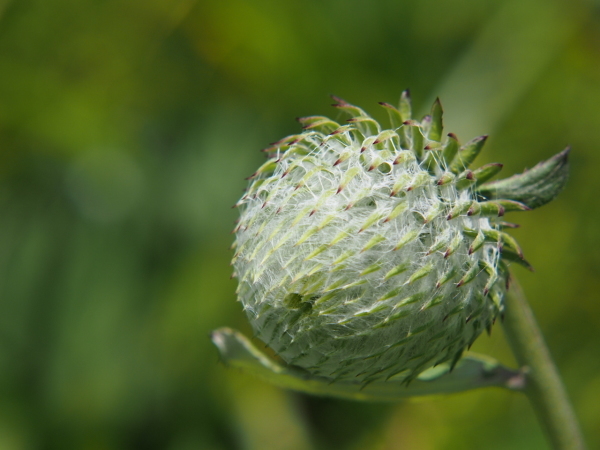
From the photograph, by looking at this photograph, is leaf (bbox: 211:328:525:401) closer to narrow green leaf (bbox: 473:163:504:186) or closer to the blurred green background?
narrow green leaf (bbox: 473:163:504:186)

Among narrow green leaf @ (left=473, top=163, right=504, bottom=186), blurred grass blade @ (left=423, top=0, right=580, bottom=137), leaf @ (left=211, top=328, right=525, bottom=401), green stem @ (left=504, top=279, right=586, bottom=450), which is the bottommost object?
leaf @ (left=211, top=328, right=525, bottom=401)

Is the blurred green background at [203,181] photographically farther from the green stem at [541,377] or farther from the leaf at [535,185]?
the leaf at [535,185]

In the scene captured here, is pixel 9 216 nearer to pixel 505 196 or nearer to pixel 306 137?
pixel 306 137

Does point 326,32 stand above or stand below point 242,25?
above

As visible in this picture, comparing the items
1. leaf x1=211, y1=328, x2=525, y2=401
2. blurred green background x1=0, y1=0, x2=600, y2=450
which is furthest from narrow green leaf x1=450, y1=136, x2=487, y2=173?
blurred green background x1=0, y1=0, x2=600, y2=450

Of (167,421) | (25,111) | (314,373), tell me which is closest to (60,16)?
(25,111)
